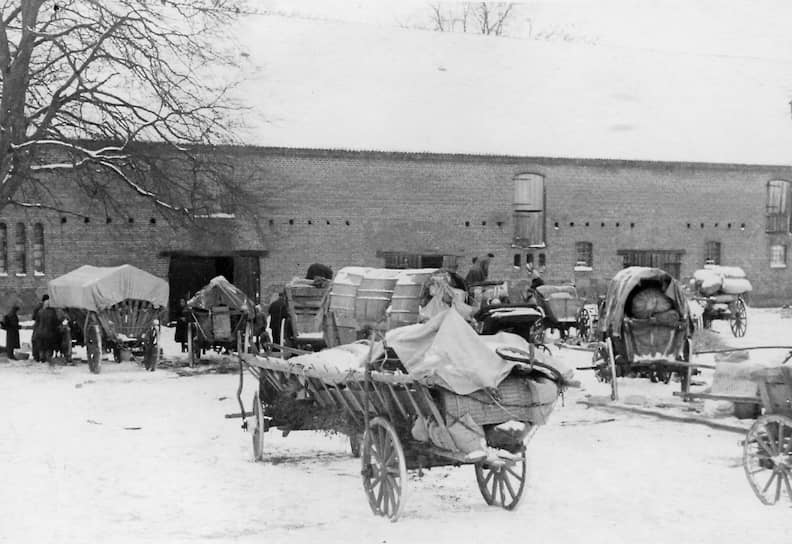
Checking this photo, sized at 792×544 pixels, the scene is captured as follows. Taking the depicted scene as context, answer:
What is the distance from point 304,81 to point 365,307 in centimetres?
1998

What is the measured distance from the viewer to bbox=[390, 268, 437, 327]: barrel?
57.2 ft

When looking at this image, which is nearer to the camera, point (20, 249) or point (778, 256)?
point (20, 249)

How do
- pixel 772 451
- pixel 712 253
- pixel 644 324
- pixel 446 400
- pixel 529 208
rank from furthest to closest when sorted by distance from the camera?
1. pixel 712 253
2. pixel 529 208
3. pixel 644 324
4. pixel 772 451
5. pixel 446 400

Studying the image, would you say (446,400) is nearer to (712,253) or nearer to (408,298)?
(408,298)

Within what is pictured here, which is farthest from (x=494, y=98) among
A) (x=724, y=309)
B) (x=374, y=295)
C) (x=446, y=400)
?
(x=446, y=400)

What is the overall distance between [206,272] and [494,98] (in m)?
11.8

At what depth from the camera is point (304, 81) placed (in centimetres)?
3666

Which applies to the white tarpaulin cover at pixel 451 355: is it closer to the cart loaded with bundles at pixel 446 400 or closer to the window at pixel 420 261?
the cart loaded with bundles at pixel 446 400

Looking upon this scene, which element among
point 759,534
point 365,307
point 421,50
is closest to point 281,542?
point 759,534

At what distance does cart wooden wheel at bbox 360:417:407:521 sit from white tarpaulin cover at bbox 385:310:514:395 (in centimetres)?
63

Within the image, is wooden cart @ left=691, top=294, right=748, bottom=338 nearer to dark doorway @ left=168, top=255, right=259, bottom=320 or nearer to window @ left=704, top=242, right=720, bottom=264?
window @ left=704, top=242, right=720, bottom=264

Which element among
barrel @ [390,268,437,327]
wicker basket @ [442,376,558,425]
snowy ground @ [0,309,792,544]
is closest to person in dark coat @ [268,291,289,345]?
barrel @ [390,268,437,327]

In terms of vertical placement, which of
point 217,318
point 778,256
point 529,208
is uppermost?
point 529,208

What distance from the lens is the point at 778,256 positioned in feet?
136
